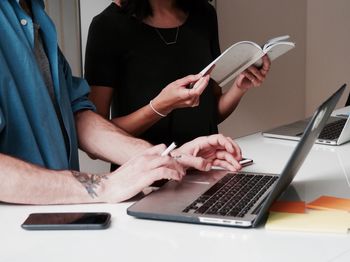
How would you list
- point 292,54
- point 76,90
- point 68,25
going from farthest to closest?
point 292,54 → point 68,25 → point 76,90

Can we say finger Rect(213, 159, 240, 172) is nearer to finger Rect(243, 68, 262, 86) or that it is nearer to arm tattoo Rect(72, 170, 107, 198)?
arm tattoo Rect(72, 170, 107, 198)

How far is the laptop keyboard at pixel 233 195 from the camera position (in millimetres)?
1106

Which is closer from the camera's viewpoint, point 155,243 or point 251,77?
point 155,243

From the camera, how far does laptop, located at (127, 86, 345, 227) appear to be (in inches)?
41.2

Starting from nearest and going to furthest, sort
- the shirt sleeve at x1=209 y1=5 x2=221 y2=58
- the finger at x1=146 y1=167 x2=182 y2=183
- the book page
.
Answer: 1. the finger at x1=146 y1=167 x2=182 y2=183
2. the book page
3. the shirt sleeve at x1=209 y1=5 x2=221 y2=58

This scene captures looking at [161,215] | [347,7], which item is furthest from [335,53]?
[161,215]

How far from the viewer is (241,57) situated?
1770mm

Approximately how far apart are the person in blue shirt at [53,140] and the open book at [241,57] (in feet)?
0.29

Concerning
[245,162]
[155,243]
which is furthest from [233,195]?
[245,162]

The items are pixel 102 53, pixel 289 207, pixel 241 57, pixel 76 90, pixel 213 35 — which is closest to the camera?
pixel 289 207

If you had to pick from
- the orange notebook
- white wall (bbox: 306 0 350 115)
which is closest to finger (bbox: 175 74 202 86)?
the orange notebook

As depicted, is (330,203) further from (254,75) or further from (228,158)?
(254,75)

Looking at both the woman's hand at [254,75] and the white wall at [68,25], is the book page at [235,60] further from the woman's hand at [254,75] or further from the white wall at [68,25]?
the white wall at [68,25]

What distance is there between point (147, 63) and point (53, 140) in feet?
2.15
